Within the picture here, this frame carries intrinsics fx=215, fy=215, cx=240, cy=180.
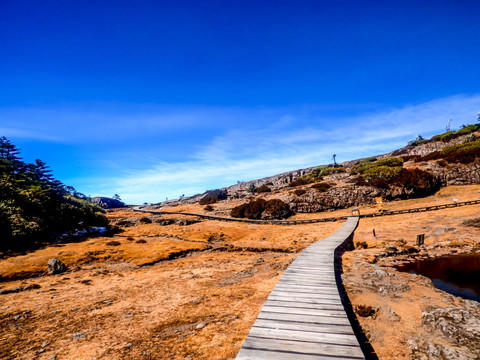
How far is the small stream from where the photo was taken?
8977mm

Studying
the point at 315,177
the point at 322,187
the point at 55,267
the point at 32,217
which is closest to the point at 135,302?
the point at 55,267

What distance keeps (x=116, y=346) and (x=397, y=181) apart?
131 feet

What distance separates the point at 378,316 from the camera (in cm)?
662

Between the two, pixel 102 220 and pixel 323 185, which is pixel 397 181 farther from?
pixel 102 220

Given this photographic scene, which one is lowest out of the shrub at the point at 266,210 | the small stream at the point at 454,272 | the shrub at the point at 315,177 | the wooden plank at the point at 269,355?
the small stream at the point at 454,272

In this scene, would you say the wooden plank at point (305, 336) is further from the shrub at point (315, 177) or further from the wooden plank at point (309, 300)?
the shrub at point (315, 177)

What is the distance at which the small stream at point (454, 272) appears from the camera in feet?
29.5

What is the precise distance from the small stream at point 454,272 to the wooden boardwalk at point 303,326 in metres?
5.37

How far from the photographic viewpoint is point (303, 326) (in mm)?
5379

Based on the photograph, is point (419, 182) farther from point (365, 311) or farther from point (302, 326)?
point (302, 326)

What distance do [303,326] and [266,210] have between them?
98.6 feet

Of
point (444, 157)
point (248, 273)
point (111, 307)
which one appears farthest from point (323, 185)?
point (111, 307)

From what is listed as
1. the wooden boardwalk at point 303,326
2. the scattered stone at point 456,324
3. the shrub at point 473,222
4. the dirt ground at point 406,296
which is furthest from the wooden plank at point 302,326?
the shrub at point 473,222

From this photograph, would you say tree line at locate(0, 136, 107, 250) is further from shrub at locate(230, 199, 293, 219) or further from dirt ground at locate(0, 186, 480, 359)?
shrub at locate(230, 199, 293, 219)
